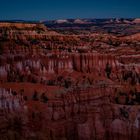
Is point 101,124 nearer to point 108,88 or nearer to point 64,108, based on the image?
point 64,108

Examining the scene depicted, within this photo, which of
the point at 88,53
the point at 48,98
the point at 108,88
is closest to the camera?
the point at 48,98

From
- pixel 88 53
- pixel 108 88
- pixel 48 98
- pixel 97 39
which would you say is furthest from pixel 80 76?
pixel 97 39

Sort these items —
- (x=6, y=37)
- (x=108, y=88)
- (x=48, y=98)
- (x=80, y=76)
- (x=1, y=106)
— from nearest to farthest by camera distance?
(x=1, y=106)
(x=48, y=98)
(x=108, y=88)
(x=80, y=76)
(x=6, y=37)

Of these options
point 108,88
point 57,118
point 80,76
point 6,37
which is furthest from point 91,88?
point 6,37

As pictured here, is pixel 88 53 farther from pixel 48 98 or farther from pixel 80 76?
pixel 48 98

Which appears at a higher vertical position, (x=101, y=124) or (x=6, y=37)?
(x=6, y=37)

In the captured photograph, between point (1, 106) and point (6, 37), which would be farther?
point (6, 37)
